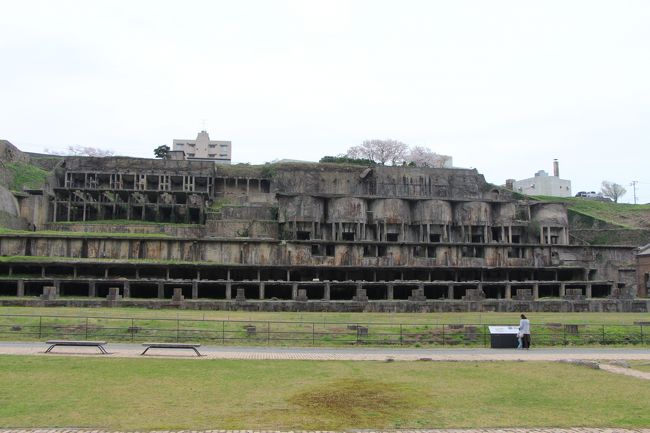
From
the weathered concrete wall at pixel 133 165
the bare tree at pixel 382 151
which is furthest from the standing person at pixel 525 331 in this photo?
the bare tree at pixel 382 151

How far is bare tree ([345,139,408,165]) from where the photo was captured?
130750mm

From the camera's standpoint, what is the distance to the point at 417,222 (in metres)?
78.5

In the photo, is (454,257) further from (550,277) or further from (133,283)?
(133,283)

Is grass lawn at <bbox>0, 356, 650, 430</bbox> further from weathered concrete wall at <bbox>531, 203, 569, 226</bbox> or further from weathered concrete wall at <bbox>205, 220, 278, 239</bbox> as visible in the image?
weathered concrete wall at <bbox>531, 203, 569, 226</bbox>

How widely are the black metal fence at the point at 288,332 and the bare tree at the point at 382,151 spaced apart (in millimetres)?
98521

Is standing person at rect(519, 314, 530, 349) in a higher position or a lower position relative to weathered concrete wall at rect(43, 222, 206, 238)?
lower

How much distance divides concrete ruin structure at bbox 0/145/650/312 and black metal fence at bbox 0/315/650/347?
13.3m

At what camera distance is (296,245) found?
6500 centimetres

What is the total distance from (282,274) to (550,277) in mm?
31902

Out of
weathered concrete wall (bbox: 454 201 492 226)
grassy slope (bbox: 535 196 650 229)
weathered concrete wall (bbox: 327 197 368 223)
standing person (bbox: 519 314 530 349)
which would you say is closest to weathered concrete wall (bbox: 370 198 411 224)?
weathered concrete wall (bbox: 327 197 368 223)

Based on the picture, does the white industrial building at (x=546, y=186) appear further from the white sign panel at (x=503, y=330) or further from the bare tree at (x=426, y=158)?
the white sign panel at (x=503, y=330)

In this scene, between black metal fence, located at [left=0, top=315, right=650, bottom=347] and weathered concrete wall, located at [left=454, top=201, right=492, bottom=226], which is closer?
black metal fence, located at [left=0, top=315, right=650, bottom=347]

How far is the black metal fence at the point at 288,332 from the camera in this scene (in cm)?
2909

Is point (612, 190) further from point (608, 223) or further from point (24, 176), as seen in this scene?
point (24, 176)
